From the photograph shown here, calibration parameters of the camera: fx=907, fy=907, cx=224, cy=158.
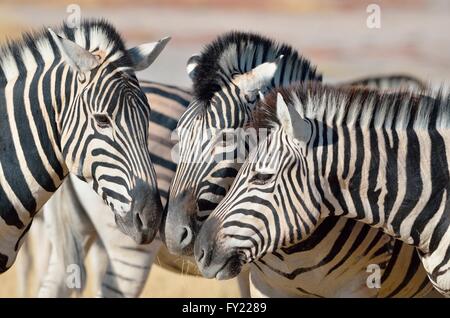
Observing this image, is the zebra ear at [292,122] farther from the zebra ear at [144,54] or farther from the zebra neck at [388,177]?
the zebra ear at [144,54]

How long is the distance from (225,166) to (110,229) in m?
2.24

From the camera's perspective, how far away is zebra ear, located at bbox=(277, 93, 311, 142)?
205 inches

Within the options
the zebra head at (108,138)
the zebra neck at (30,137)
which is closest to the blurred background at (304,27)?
the zebra neck at (30,137)

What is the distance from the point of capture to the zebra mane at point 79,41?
5898 mm

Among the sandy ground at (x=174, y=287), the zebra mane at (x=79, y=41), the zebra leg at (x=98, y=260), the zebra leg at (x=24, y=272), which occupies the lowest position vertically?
the sandy ground at (x=174, y=287)

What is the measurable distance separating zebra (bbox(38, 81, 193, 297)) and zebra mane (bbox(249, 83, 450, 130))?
241cm

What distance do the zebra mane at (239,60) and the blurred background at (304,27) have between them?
495 inches

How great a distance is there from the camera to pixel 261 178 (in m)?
5.28

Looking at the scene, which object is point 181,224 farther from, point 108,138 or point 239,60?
point 239,60

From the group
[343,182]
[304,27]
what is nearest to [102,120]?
[343,182]

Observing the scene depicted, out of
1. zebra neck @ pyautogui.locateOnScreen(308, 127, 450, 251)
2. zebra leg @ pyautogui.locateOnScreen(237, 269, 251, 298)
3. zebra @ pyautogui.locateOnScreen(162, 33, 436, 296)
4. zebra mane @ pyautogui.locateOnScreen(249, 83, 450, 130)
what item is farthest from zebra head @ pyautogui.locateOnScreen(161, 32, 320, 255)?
zebra leg @ pyautogui.locateOnScreen(237, 269, 251, 298)

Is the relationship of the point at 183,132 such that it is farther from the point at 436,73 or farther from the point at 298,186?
the point at 436,73

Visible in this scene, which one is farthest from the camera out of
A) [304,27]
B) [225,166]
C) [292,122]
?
[304,27]

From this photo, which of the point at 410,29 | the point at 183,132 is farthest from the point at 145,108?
the point at 410,29
